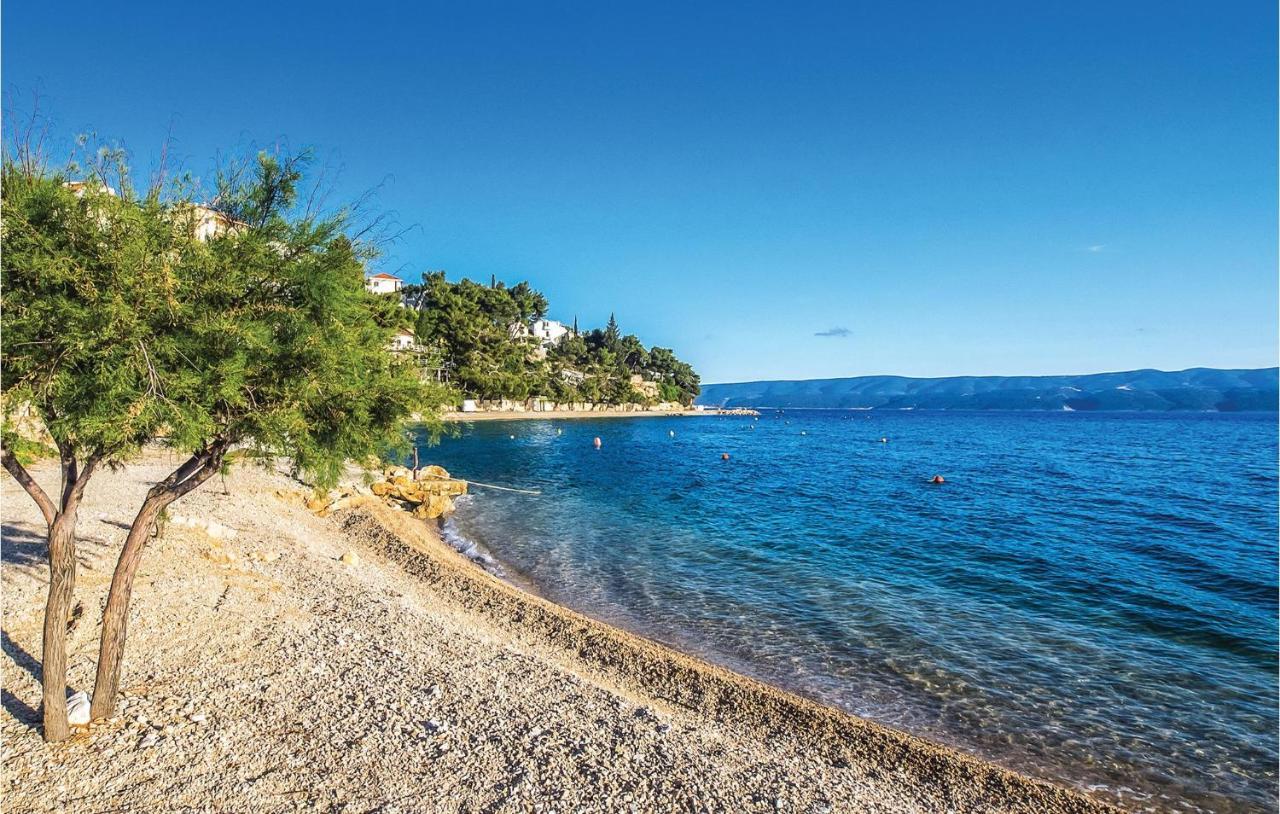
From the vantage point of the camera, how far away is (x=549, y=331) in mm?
151875

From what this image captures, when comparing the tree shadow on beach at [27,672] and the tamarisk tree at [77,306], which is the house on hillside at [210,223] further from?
the tree shadow on beach at [27,672]

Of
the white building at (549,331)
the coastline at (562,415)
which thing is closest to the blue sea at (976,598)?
the coastline at (562,415)

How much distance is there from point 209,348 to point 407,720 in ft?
15.2

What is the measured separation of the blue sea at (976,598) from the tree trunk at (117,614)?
10.6 feet

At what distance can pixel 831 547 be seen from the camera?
2014cm

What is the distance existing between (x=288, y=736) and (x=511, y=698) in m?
2.56

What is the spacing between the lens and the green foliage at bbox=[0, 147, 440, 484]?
15.3 feet

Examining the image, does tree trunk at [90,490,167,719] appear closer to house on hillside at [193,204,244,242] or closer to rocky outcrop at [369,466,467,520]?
house on hillside at [193,204,244,242]

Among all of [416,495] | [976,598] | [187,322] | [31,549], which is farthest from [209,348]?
[416,495]

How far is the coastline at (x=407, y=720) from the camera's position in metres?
5.65

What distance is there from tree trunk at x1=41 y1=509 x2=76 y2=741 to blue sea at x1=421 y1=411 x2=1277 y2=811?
12.8 feet

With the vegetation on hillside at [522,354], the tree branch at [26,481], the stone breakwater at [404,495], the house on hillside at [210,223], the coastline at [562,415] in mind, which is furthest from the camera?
the coastline at [562,415]

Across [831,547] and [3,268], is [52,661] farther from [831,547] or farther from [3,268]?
[831,547]

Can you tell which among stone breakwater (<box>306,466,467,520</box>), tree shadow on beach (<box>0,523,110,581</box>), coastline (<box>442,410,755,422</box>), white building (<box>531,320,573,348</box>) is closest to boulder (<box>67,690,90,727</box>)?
tree shadow on beach (<box>0,523,110,581</box>)
